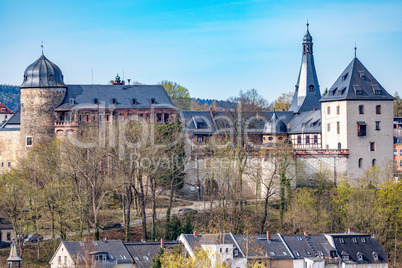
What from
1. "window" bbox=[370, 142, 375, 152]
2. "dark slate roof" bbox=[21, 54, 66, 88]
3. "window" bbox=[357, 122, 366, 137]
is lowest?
"window" bbox=[370, 142, 375, 152]

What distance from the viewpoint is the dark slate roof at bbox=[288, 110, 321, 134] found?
2911 inches

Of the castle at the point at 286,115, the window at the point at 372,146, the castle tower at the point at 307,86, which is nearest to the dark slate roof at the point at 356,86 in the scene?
the castle at the point at 286,115

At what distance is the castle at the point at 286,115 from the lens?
6831 centimetres

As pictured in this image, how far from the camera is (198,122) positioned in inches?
3056

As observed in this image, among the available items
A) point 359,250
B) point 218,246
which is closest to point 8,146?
point 218,246

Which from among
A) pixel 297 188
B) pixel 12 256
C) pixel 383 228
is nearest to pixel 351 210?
pixel 383 228

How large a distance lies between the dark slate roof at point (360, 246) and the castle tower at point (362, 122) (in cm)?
1337

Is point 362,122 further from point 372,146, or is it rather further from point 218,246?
point 218,246

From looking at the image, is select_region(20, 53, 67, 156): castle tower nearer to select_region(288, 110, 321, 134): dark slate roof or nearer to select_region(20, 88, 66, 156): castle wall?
select_region(20, 88, 66, 156): castle wall

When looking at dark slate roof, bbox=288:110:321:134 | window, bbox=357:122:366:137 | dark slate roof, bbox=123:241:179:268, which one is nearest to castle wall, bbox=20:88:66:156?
dark slate roof, bbox=288:110:321:134

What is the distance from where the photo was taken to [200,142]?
248ft

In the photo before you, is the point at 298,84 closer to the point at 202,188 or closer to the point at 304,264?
the point at 202,188

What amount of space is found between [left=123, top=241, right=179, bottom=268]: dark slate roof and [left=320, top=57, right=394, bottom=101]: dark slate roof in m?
23.7

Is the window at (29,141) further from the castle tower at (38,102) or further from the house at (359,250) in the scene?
the house at (359,250)
